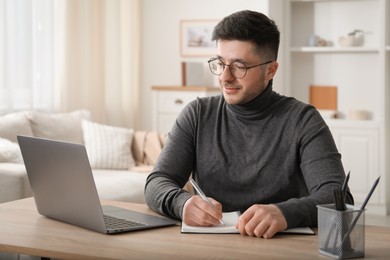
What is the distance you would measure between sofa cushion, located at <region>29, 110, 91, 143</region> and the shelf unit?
1925mm

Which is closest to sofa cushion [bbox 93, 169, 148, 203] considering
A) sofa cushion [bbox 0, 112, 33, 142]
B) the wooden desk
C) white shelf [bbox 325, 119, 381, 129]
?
sofa cushion [bbox 0, 112, 33, 142]

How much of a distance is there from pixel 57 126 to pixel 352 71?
8.30 feet

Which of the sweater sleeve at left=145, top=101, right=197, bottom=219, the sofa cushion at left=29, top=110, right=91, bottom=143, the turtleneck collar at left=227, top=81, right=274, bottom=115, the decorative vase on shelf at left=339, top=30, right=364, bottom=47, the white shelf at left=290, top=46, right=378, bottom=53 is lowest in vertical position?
the sofa cushion at left=29, top=110, right=91, bottom=143

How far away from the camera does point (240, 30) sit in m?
2.04

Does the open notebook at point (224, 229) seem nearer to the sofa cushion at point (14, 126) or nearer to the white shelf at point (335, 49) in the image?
the sofa cushion at point (14, 126)

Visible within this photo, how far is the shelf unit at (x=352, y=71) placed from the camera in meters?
5.69

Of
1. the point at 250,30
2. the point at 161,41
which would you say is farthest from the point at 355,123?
the point at 250,30

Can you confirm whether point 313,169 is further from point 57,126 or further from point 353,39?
point 353,39

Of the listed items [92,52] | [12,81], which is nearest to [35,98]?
[12,81]

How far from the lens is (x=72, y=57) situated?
5.77 meters

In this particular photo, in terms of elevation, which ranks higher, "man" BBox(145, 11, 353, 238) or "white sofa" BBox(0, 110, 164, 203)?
"man" BBox(145, 11, 353, 238)

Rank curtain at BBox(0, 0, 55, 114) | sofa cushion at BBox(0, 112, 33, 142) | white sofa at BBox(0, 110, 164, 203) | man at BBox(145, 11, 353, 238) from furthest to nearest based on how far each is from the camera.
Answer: curtain at BBox(0, 0, 55, 114), sofa cushion at BBox(0, 112, 33, 142), white sofa at BBox(0, 110, 164, 203), man at BBox(145, 11, 353, 238)

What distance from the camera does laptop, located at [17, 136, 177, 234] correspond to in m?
1.76

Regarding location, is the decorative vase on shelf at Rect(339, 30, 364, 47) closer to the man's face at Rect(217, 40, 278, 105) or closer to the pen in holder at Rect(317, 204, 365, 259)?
the man's face at Rect(217, 40, 278, 105)
